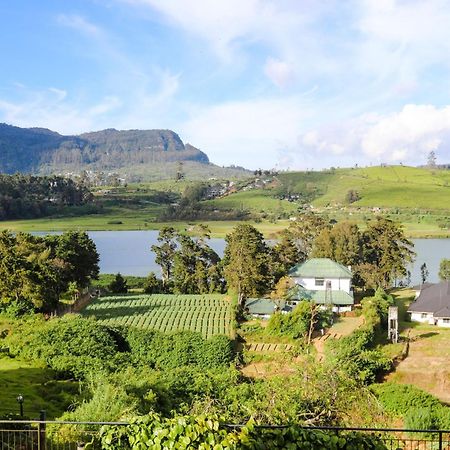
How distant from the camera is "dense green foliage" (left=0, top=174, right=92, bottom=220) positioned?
10249 cm

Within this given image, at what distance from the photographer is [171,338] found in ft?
80.6

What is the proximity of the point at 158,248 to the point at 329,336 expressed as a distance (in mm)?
17517

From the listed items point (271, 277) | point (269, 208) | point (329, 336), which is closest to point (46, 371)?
point (329, 336)

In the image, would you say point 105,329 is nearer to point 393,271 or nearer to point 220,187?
point 393,271

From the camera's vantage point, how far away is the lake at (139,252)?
56125 millimetres

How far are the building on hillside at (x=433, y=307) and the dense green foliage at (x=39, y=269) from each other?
21210 millimetres

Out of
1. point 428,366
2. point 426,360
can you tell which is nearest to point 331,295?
point 426,360

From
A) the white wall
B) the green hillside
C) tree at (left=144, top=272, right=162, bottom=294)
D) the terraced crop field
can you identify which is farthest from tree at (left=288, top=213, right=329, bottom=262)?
the green hillside

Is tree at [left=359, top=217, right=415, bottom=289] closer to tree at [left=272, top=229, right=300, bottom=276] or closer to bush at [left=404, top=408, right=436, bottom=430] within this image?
tree at [left=272, top=229, right=300, bottom=276]

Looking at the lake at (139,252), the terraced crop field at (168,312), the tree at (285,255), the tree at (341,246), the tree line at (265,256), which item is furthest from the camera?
the lake at (139,252)

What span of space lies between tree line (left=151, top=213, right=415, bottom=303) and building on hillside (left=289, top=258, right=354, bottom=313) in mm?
1900

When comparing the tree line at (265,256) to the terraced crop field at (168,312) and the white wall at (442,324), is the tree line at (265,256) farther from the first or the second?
the white wall at (442,324)

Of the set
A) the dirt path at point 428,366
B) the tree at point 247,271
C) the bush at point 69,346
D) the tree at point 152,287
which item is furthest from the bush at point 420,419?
the tree at point 152,287

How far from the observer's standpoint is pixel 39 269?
28.3 m
